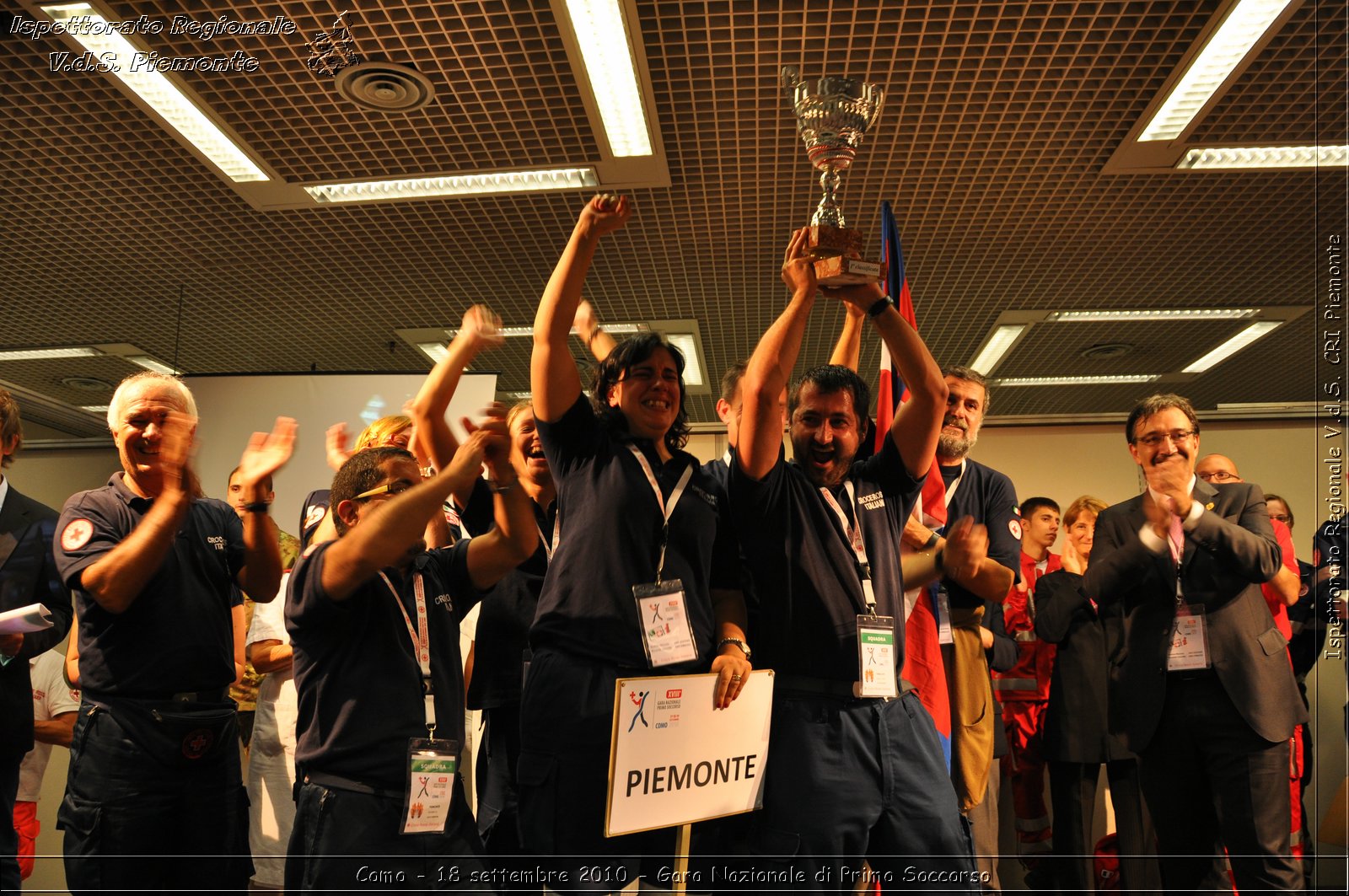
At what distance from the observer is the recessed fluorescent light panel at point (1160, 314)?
6.49 metres

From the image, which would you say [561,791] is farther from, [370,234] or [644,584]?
[370,234]

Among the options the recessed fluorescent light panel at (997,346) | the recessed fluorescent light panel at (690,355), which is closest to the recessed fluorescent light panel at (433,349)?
the recessed fluorescent light panel at (690,355)

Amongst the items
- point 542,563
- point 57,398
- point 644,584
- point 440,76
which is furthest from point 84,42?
point 57,398

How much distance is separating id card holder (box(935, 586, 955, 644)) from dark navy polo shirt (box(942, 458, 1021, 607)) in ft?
0.93

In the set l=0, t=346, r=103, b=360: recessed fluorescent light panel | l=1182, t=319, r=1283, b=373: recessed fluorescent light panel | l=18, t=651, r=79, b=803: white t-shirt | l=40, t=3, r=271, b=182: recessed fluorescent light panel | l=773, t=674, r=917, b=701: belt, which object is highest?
l=1182, t=319, r=1283, b=373: recessed fluorescent light panel

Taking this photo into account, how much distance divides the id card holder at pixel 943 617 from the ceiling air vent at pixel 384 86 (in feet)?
9.48

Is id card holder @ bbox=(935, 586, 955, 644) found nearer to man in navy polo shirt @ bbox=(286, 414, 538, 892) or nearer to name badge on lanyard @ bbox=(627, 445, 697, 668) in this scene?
name badge on lanyard @ bbox=(627, 445, 697, 668)

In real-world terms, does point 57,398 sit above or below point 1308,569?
above

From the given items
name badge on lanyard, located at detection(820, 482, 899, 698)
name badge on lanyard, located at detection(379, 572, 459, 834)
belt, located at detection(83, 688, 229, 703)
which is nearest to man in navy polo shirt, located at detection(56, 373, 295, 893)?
belt, located at detection(83, 688, 229, 703)

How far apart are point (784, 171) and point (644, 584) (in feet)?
10.2

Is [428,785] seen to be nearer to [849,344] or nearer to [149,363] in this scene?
[849,344]

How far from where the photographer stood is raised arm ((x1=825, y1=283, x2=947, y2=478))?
92.7 inches

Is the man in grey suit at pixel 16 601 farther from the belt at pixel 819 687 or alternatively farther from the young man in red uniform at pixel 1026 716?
the young man in red uniform at pixel 1026 716

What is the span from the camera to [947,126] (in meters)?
4.31
